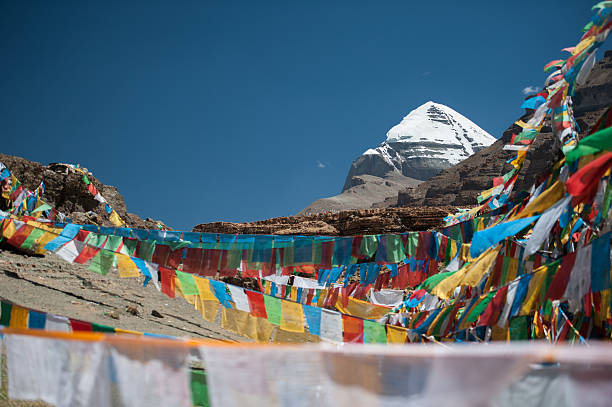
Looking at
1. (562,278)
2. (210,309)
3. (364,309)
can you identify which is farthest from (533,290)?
(364,309)

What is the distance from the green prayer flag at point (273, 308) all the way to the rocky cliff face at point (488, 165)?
163 feet

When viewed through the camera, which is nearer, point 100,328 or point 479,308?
point 100,328

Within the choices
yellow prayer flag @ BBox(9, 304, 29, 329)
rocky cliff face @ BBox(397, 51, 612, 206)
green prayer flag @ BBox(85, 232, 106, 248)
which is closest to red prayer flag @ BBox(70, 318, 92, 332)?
yellow prayer flag @ BBox(9, 304, 29, 329)

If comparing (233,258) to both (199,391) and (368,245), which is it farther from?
(199,391)

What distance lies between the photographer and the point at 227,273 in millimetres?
10414

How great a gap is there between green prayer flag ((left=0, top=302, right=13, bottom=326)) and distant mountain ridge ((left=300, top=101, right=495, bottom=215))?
9491 cm

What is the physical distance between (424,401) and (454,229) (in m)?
7.16

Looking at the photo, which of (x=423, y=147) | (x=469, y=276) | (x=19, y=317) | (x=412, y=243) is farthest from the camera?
(x=423, y=147)

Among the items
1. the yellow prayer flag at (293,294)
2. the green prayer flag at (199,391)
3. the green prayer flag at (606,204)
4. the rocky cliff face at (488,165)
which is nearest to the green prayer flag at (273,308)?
the green prayer flag at (199,391)

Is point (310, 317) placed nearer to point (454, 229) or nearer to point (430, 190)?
point (454, 229)

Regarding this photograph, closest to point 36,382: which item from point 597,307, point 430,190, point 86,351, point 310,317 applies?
point 86,351

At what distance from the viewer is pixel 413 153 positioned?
4966 inches

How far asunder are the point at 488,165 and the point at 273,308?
200ft

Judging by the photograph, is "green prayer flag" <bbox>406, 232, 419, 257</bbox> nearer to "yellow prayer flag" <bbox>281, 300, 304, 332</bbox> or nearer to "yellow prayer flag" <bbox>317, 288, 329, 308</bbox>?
"yellow prayer flag" <bbox>317, 288, 329, 308</bbox>
